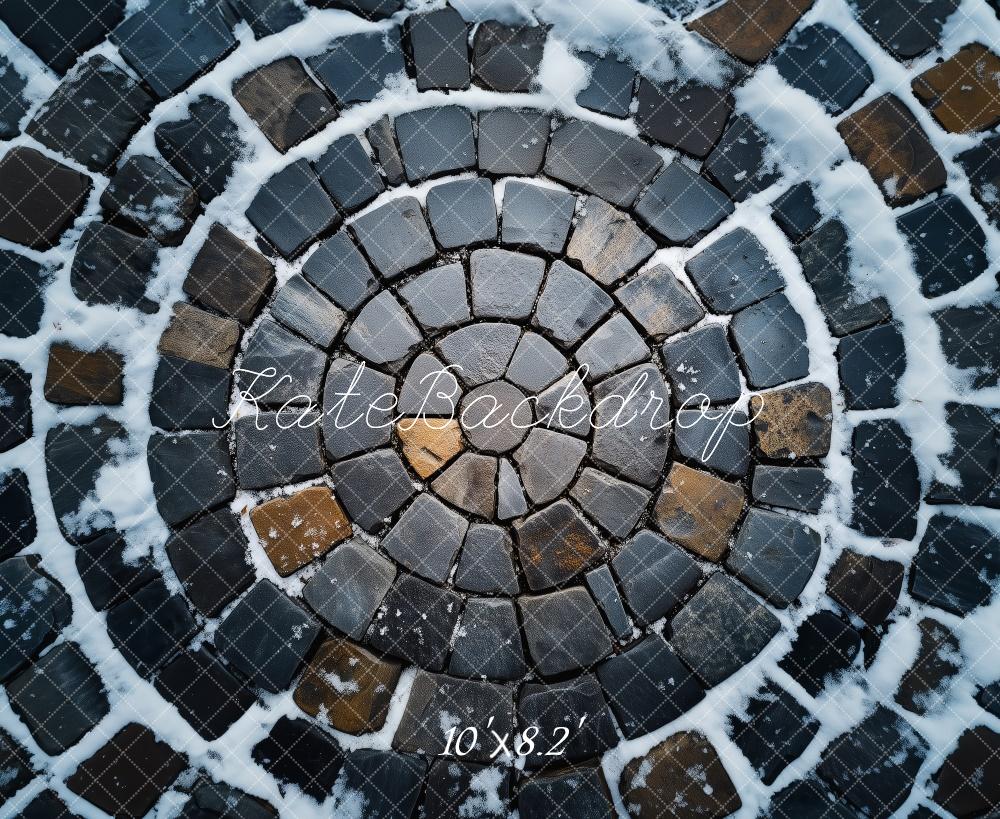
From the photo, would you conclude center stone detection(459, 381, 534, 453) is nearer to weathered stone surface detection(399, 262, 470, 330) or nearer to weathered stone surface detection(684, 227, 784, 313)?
weathered stone surface detection(399, 262, 470, 330)

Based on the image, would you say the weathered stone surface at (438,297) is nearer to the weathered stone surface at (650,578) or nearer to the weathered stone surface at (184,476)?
the weathered stone surface at (184,476)

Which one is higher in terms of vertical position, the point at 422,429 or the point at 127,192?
the point at 127,192

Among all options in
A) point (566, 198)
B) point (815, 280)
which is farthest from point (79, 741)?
point (815, 280)

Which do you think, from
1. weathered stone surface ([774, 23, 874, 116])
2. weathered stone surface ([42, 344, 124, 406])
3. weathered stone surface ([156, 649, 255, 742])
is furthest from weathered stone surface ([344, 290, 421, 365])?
weathered stone surface ([774, 23, 874, 116])

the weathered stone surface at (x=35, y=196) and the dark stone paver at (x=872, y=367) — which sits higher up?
the weathered stone surface at (x=35, y=196)

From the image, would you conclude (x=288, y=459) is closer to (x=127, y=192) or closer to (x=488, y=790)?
(x=127, y=192)

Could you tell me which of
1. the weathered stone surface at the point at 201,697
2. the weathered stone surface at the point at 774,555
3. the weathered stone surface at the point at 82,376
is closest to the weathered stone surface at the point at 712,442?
the weathered stone surface at the point at 774,555
